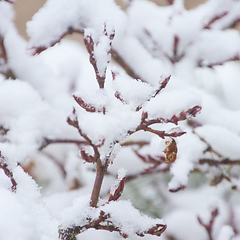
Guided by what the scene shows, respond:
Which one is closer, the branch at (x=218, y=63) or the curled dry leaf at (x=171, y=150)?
the curled dry leaf at (x=171, y=150)

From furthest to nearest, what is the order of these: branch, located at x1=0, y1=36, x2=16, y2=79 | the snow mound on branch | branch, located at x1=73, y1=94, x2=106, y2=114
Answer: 1. branch, located at x1=0, y1=36, x2=16, y2=79
2. the snow mound on branch
3. branch, located at x1=73, y1=94, x2=106, y2=114

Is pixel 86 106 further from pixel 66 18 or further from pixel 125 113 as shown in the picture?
pixel 66 18

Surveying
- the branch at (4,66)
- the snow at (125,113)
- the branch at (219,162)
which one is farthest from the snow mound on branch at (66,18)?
the branch at (219,162)

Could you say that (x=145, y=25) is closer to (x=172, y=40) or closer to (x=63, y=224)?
(x=172, y=40)

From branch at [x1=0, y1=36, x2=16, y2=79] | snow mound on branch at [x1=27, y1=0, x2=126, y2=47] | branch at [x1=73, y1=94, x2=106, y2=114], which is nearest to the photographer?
branch at [x1=73, y1=94, x2=106, y2=114]

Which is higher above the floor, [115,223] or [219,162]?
[115,223]

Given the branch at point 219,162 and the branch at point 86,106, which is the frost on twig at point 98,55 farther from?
the branch at point 219,162

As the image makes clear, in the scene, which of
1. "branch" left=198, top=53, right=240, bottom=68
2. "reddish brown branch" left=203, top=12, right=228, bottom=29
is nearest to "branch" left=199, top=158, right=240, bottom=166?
"branch" left=198, top=53, right=240, bottom=68

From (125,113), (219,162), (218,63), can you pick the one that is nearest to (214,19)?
(218,63)

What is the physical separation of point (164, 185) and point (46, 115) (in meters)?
0.53

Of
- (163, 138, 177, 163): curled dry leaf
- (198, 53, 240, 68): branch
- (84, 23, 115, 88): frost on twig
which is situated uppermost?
(84, 23, 115, 88): frost on twig

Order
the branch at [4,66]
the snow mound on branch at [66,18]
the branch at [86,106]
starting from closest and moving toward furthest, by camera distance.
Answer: the branch at [86,106] → the snow mound on branch at [66,18] → the branch at [4,66]

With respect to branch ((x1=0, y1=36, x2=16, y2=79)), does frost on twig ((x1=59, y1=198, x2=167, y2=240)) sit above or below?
below

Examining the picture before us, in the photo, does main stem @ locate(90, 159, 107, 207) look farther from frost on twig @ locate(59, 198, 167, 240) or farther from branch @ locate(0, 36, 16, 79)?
branch @ locate(0, 36, 16, 79)
